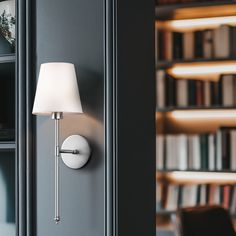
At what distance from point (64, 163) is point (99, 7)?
0.57 meters

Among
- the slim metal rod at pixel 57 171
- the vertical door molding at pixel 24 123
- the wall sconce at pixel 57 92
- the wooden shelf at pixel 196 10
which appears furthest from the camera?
the wooden shelf at pixel 196 10

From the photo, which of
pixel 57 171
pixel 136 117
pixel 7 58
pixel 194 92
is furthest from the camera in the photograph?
pixel 194 92

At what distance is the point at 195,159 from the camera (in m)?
3.63

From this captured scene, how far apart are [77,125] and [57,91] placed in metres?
0.22

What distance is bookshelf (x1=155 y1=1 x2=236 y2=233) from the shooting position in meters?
3.54

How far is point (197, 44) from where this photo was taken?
364 centimetres

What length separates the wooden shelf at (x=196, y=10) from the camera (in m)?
3.49

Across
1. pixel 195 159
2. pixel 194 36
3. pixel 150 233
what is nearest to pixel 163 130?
pixel 195 159

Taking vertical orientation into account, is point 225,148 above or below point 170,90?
below

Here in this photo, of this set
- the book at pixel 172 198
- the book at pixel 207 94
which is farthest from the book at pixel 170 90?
the book at pixel 172 198

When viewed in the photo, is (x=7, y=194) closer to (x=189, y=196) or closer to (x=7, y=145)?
(x=7, y=145)

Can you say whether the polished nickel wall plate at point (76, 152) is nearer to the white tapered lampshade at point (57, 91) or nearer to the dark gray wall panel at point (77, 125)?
the dark gray wall panel at point (77, 125)

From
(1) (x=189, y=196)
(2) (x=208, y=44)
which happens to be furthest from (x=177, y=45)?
(1) (x=189, y=196)

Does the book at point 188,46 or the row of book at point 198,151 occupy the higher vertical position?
the book at point 188,46
